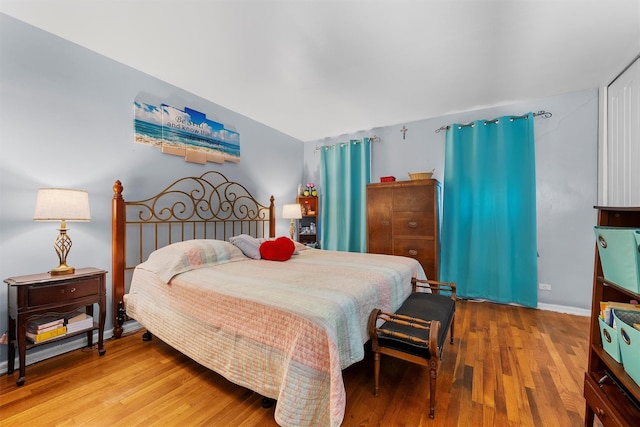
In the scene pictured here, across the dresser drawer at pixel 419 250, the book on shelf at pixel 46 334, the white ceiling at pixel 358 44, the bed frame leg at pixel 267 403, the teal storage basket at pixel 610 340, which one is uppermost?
the white ceiling at pixel 358 44

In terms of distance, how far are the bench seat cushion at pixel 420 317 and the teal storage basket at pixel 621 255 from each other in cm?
87

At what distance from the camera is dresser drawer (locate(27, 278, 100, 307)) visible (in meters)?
1.75

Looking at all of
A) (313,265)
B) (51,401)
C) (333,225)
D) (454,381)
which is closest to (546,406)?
(454,381)

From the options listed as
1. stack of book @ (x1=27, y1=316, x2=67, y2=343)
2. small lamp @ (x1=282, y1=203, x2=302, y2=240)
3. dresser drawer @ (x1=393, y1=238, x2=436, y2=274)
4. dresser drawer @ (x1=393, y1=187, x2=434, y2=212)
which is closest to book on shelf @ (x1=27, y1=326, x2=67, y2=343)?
stack of book @ (x1=27, y1=316, x2=67, y2=343)

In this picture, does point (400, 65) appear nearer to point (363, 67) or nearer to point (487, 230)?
point (363, 67)

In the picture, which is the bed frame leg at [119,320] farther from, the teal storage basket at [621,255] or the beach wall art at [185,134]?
the teal storage basket at [621,255]

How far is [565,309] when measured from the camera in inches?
120

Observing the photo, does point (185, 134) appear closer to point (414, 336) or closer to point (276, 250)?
point (276, 250)

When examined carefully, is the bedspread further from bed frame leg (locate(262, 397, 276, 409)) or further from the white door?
the white door

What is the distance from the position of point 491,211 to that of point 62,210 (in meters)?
4.22

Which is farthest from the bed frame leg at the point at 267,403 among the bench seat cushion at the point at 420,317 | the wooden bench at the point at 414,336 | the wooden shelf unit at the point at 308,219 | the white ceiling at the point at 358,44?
the wooden shelf unit at the point at 308,219

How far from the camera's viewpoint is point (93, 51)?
2254mm

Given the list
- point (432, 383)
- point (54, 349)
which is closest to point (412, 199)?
point (432, 383)

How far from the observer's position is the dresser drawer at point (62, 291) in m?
1.75
